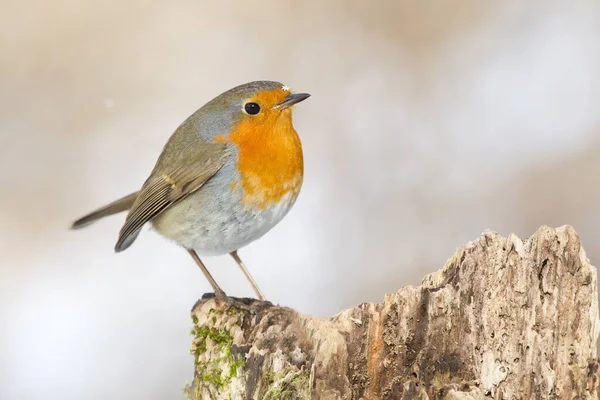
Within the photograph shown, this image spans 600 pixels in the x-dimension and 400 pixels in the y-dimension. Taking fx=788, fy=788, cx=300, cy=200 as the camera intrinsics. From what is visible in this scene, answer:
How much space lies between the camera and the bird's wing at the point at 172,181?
370cm

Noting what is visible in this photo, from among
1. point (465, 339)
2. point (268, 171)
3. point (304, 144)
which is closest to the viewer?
point (465, 339)

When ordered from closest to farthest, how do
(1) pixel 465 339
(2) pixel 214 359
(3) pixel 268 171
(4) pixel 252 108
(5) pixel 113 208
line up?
1. (1) pixel 465 339
2. (2) pixel 214 359
3. (3) pixel 268 171
4. (4) pixel 252 108
5. (5) pixel 113 208

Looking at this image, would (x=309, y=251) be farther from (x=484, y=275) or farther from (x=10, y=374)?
(x=484, y=275)

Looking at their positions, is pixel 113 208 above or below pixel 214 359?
above

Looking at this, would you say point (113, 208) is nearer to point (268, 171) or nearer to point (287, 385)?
point (268, 171)

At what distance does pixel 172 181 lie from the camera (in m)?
3.84

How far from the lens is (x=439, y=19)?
6.61 meters

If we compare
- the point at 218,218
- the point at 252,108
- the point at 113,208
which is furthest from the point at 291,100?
the point at 113,208

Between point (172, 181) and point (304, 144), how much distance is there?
2570 millimetres

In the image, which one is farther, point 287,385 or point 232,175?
point 232,175

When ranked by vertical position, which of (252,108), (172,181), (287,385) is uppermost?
(252,108)

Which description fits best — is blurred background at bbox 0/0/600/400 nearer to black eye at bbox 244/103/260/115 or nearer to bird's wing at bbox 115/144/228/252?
bird's wing at bbox 115/144/228/252

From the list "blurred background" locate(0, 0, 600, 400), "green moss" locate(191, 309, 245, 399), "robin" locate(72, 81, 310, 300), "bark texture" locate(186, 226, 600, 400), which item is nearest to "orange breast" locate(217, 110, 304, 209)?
"robin" locate(72, 81, 310, 300)

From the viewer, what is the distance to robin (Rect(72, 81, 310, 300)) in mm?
3594
